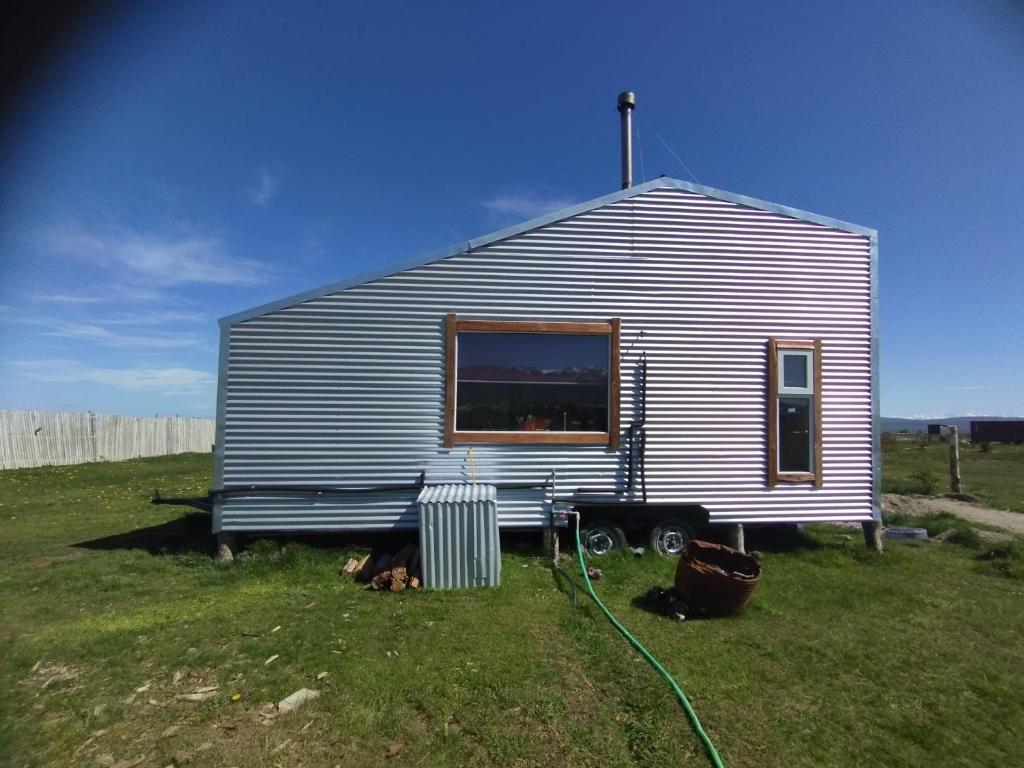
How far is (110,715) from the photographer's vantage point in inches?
141

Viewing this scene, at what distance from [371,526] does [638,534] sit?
147 inches

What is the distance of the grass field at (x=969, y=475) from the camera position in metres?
13.6

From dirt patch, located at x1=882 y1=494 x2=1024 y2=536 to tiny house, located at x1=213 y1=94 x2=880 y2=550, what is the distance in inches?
180

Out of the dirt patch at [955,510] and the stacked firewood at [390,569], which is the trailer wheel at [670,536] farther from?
the dirt patch at [955,510]

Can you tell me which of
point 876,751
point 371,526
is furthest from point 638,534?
point 876,751

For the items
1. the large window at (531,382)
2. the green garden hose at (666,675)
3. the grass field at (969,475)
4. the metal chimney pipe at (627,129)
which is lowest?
the green garden hose at (666,675)

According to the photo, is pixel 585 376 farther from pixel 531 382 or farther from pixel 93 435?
pixel 93 435

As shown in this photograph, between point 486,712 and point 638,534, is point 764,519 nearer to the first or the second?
point 638,534

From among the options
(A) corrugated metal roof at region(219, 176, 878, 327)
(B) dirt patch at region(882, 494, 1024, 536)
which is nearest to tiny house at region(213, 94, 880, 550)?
(A) corrugated metal roof at region(219, 176, 878, 327)

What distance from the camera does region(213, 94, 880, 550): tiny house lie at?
7090 millimetres

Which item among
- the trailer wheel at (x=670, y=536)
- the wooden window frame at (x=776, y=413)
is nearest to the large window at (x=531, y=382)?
the trailer wheel at (x=670, y=536)

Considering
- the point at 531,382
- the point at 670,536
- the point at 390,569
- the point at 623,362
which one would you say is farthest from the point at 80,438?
the point at 670,536

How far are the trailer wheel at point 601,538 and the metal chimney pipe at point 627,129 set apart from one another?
18.0 ft

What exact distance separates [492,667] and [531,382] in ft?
13.1
